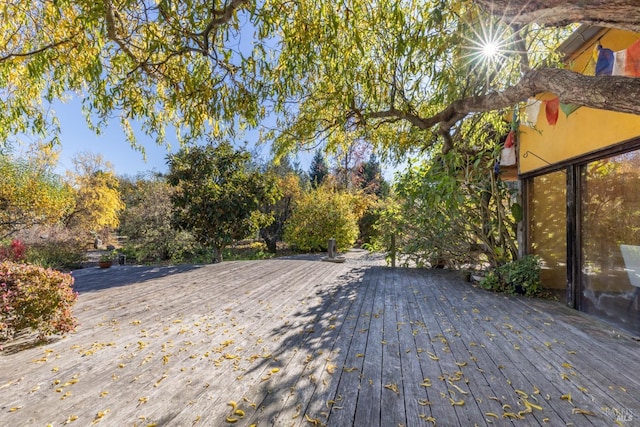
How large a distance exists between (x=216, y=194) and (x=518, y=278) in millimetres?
7504

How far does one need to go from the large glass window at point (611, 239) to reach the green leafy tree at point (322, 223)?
9.16m

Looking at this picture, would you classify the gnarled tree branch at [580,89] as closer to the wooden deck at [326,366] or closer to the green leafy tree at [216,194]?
the wooden deck at [326,366]

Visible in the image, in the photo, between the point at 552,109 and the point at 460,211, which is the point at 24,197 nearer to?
the point at 460,211

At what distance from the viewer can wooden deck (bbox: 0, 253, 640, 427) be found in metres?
1.68

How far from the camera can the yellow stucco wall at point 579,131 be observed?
3.09 metres

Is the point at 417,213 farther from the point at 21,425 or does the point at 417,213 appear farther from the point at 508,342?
the point at 21,425

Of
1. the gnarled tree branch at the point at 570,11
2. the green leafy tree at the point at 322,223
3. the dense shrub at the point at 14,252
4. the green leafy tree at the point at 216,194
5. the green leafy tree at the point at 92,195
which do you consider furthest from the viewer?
the green leafy tree at the point at 92,195

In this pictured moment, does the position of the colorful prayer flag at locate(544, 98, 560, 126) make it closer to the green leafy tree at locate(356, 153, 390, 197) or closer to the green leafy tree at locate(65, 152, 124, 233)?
the green leafy tree at locate(356, 153, 390, 197)

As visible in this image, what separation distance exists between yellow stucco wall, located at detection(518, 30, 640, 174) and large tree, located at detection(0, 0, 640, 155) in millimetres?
586

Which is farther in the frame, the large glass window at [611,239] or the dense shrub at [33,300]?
the large glass window at [611,239]

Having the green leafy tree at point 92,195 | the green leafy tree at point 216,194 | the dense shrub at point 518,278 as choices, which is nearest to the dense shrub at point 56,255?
the green leafy tree at point 92,195

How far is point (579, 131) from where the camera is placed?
3.71m

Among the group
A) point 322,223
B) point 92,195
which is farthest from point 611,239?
point 92,195

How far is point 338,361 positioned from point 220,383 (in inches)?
35.7
